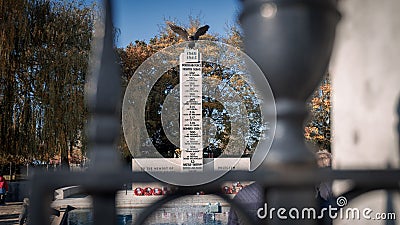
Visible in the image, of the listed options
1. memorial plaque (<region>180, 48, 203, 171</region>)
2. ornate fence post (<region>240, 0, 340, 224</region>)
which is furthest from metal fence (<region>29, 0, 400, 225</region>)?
memorial plaque (<region>180, 48, 203, 171</region>)

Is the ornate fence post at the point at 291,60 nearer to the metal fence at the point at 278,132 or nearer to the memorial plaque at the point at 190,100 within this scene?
the metal fence at the point at 278,132

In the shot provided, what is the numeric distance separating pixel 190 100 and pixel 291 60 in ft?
36.6

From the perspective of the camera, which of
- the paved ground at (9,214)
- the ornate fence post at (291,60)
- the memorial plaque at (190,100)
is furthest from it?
the memorial plaque at (190,100)

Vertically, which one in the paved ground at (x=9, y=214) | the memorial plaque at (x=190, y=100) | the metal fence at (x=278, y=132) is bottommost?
the paved ground at (x=9, y=214)

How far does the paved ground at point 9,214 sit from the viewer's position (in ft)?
35.1

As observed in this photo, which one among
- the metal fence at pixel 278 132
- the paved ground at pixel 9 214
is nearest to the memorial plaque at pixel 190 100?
the paved ground at pixel 9 214

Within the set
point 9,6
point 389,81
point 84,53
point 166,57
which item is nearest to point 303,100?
point 389,81

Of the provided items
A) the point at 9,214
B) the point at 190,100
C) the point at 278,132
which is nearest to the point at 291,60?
A: the point at 278,132

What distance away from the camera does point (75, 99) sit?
47.1 ft

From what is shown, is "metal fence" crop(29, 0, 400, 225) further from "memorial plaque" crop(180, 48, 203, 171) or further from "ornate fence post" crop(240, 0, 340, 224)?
"memorial plaque" crop(180, 48, 203, 171)

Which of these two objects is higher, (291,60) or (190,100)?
(190,100)

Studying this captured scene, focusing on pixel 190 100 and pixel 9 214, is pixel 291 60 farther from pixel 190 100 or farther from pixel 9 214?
pixel 9 214

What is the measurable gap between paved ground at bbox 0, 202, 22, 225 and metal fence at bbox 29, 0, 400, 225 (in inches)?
424

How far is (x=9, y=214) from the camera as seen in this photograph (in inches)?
484
